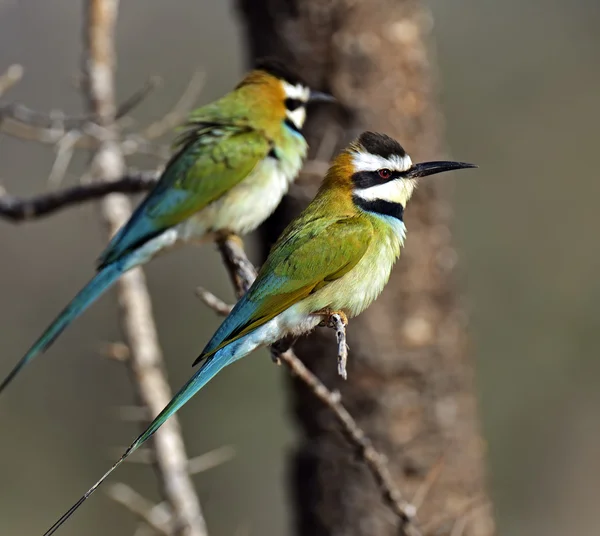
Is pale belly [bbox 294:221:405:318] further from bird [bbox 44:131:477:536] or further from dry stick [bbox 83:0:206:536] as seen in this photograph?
dry stick [bbox 83:0:206:536]

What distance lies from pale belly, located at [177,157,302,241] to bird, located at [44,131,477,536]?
75 cm

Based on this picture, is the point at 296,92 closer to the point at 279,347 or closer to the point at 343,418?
the point at 279,347

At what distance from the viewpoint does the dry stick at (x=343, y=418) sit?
74.9 inches

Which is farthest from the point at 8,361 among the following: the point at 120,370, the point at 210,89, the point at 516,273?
the point at 516,273

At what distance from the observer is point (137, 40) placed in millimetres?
8109

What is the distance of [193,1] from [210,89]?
94cm

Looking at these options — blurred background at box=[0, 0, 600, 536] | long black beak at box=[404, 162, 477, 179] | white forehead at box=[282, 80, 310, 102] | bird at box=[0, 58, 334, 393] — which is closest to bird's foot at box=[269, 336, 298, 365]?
long black beak at box=[404, 162, 477, 179]

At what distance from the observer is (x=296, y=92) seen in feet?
10.3

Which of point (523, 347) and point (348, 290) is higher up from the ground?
point (348, 290)

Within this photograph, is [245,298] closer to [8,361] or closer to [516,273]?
[8,361]

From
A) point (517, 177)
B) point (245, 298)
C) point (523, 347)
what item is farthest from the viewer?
point (517, 177)

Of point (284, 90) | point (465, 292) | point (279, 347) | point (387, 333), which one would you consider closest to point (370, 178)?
point (279, 347)

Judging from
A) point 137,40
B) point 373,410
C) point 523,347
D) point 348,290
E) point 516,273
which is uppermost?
point 137,40

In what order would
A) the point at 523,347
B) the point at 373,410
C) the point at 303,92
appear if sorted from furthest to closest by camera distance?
the point at 523,347 < the point at 373,410 < the point at 303,92
